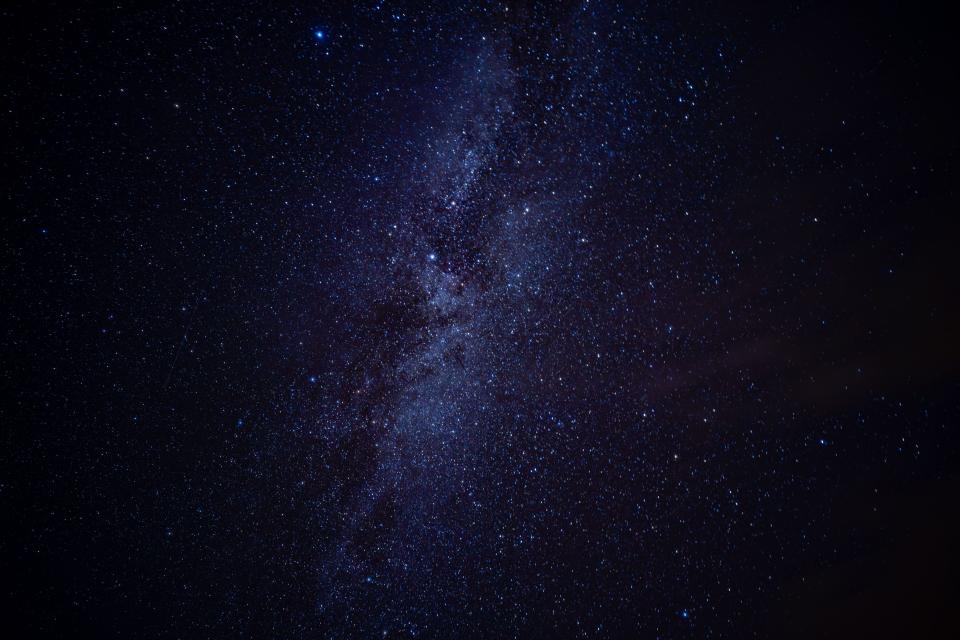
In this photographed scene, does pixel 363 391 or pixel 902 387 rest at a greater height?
pixel 363 391

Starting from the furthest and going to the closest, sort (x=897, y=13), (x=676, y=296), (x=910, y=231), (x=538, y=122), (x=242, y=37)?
1. (x=910, y=231)
2. (x=897, y=13)
3. (x=676, y=296)
4. (x=538, y=122)
5. (x=242, y=37)

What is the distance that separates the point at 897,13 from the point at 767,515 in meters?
1.70

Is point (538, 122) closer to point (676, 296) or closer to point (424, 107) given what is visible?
point (424, 107)

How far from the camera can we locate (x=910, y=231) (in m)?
1.49

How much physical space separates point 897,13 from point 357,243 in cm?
191

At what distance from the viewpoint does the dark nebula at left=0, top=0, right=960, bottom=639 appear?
1027mm

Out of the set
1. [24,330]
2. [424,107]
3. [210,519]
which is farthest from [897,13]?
[24,330]

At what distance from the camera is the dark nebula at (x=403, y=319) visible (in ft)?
3.37

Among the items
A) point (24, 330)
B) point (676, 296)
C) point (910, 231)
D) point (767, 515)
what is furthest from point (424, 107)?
point (910, 231)


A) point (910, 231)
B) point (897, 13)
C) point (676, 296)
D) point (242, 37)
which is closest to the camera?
point (242, 37)

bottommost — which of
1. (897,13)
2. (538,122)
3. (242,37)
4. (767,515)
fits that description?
(767,515)

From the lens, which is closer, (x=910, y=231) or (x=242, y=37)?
(x=242, y=37)

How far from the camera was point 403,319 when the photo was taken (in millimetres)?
1134

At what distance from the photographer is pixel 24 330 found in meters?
1.04
